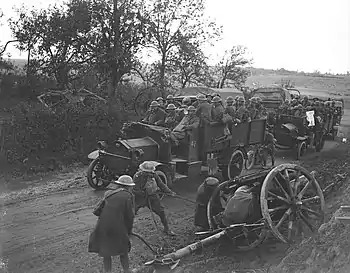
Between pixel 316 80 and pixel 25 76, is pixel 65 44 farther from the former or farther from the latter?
pixel 316 80

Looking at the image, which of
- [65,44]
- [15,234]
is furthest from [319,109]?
[15,234]

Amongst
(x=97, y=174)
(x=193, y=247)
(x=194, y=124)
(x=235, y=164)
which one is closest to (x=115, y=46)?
(x=235, y=164)

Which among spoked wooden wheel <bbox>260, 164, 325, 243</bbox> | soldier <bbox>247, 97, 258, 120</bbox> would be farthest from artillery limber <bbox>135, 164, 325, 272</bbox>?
soldier <bbox>247, 97, 258, 120</bbox>

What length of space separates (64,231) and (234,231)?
3049 mm

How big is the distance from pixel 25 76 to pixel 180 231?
11.9 metres

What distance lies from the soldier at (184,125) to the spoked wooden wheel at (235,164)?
168 cm

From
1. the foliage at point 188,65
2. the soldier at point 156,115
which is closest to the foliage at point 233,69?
the foliage at point 188,65

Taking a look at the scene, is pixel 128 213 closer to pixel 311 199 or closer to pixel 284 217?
pixel 284 217

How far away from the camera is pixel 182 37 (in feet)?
65.1

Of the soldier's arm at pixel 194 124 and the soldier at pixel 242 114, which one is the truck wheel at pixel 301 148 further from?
the soldier's arm at pixel 194 124

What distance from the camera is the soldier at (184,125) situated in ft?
34.1

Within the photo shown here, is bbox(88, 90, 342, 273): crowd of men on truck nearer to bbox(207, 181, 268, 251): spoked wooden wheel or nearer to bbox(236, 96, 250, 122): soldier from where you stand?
bbox(236, 96, 250, 122): soldier

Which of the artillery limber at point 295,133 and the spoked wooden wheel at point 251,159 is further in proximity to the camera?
the artillery limber at point 295,133

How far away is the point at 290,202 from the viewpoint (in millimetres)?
6664
